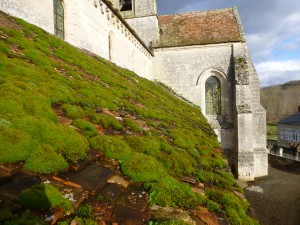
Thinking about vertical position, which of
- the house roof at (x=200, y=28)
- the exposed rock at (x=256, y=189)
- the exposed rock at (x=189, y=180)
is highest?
the house roof at (x=200, y=28)

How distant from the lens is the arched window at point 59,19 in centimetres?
889

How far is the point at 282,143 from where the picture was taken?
41.3m

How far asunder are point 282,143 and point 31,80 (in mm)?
45384

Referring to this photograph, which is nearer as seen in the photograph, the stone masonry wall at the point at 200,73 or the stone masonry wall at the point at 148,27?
the stone masonry wall at the point at 200,73

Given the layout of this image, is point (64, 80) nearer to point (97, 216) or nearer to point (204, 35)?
point (97, 216)

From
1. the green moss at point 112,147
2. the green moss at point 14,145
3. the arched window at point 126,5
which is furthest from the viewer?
the arched window at point 126,5

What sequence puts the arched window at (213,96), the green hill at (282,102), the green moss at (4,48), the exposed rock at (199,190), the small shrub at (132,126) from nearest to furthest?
the exposed rock at (199,190)
the small shrub at (132,126)
the green moss at (4,48)
the arched window at (213,96)
the green hill at (282,102)

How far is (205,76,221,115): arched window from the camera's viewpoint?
19.4m

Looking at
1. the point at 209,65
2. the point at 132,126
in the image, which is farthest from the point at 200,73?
the point at 132,126

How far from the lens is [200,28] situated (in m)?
20.5

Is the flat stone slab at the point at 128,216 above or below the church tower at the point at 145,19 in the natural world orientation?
below

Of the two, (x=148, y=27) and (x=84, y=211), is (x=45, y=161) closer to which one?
(x=84, y=211)

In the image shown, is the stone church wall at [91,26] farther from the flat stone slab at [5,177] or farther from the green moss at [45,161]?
the flat stone slab at [5,177]

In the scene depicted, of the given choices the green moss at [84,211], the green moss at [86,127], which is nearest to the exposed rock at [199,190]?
the green moss at [84,211]
